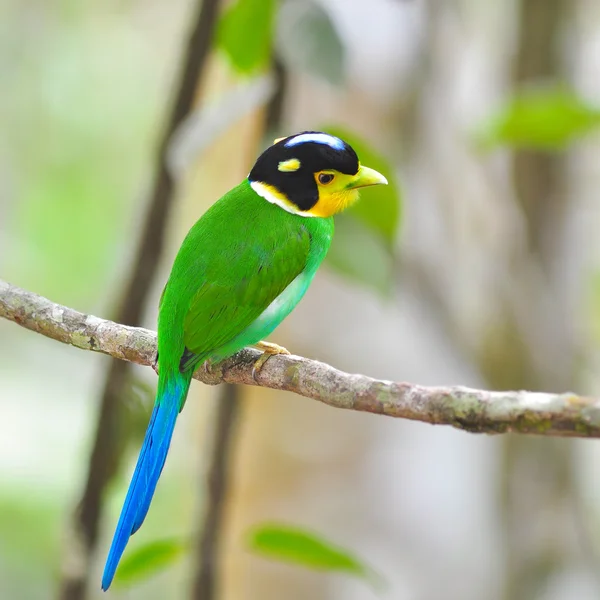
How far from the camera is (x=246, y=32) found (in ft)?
7.65

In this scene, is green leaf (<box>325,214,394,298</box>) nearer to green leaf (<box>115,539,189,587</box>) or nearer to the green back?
the green back

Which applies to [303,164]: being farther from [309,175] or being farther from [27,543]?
[27,543]

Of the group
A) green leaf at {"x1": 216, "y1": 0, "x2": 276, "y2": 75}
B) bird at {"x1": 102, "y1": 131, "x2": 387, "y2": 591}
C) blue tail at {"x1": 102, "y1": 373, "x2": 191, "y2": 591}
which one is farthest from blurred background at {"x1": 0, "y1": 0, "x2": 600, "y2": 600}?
blue tail at {"x1": 102, "y1": 373, "x2": 191, "y2": 591}

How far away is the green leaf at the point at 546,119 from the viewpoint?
2.75 meters

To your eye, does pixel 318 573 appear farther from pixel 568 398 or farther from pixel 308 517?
pixel 568 398

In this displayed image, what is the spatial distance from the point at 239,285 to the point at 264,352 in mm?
173

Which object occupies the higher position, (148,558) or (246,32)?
(246,32)

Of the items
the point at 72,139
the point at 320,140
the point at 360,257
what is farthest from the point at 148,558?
the point at 72,139

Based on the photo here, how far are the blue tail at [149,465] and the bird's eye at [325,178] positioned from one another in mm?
729

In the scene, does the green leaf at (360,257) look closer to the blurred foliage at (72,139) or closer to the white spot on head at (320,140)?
the white spot on head at (320,140)

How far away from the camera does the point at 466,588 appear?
18.5 ft

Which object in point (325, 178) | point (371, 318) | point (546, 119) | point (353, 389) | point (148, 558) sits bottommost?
point (148, 558)

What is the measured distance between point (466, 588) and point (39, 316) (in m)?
4.20

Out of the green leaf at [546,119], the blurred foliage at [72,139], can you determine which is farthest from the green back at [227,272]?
the blurred foliage at [72,139]
